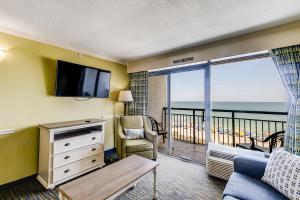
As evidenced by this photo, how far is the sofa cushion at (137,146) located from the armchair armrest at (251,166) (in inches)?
62.2

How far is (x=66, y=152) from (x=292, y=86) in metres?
3.51

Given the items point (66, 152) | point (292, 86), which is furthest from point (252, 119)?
point (66, 152)

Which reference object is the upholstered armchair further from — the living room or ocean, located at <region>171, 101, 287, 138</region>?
ocean, located at <region>171, 101, 287, 138</region>

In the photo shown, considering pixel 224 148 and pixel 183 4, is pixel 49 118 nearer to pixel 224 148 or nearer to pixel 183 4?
pixel 183 4

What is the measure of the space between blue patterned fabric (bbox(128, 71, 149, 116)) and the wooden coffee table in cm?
193

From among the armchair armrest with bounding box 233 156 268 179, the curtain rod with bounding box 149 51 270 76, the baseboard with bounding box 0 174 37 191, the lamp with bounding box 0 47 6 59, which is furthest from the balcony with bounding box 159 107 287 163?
the lamp with bounding box 0 47 6 59

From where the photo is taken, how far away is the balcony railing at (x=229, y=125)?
→ 305cm

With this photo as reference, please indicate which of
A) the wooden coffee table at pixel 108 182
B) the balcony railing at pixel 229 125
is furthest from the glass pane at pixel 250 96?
the wooden coffee table at pixel 108 182

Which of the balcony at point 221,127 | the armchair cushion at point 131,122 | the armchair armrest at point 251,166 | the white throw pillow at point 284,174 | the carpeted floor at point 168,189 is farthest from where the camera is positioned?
the armchair cushion at point 131,122

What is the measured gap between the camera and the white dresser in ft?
7.13

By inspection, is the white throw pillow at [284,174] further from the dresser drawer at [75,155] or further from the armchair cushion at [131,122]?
the dresser drawer at [75,155]

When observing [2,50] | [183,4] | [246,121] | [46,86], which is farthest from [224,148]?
[2,50]

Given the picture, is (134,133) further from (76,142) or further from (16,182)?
(16,182)

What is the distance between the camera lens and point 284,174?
1337 millimetres
